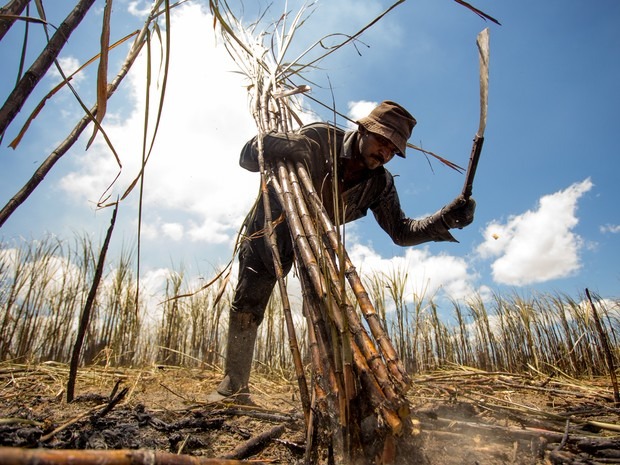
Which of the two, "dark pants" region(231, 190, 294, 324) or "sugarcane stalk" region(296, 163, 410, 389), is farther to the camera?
"dark pants" region(231, 190, 294, 324)

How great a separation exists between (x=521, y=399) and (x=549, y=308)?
358 cm

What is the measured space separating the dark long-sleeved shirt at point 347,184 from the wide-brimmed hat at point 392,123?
0.20 meters

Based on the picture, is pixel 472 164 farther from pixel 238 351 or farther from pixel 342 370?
pixel 238 351

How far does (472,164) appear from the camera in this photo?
1.42 meters

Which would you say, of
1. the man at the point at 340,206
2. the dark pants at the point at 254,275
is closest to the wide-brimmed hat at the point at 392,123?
the man at the point at 340,206

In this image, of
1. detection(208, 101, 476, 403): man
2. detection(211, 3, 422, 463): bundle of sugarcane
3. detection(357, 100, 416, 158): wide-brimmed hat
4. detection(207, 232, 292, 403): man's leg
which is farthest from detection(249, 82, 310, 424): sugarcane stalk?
detection(207, 232, 292, 403): man's leg

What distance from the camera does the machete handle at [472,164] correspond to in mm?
1324

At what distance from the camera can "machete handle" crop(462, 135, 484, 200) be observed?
132 centimetres

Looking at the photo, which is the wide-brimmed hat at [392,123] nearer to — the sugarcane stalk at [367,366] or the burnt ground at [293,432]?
the sugarcane stalk at [367,366]

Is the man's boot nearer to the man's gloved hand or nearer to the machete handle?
the man's gloved hand

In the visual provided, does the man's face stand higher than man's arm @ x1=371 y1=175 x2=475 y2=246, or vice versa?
the man's face

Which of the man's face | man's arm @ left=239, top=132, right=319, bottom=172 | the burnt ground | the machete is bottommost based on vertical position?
the burnt ground

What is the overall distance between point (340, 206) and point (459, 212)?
24.5 inches

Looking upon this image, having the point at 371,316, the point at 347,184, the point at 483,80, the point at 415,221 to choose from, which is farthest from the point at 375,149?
the point at 371,316
